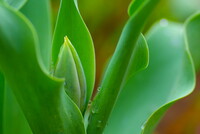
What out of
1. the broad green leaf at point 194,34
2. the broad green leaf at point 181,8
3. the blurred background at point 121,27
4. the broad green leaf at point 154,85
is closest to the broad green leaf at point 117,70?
the broad green leaf at point 154,85

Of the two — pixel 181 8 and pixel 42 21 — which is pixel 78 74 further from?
pixel 181 8

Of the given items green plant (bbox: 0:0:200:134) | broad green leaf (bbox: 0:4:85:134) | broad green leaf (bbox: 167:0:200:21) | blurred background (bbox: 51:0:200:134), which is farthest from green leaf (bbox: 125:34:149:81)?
broad green leaf (bbox: 167:0:200:21)

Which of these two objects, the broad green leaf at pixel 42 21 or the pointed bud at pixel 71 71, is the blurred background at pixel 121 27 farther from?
the pointed bud at pixel 71 71

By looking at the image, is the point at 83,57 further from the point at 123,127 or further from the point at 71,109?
the point at 123,127

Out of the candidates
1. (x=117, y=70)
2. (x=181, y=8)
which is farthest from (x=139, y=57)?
(x=181, y=8)

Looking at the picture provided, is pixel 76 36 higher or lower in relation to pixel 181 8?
higher

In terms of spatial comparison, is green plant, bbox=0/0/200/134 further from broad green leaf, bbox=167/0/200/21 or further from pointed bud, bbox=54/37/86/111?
broad green leaf, bbox=167/0/200/21
